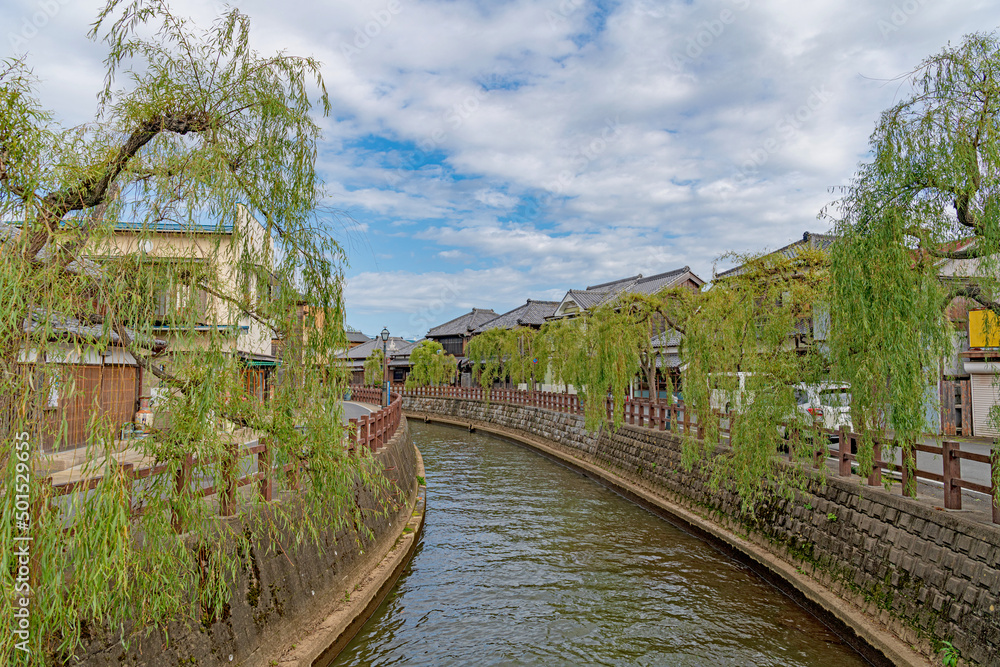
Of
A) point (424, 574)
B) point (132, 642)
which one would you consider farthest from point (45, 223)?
point (424, 574)

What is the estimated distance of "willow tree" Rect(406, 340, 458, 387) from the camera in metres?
43.9

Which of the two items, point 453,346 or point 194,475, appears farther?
point 453,346

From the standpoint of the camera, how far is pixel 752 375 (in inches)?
412

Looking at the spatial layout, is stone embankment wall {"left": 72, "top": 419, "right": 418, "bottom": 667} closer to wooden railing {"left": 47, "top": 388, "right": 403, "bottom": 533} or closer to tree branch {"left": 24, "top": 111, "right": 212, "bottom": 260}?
wooden railing {"left": 47, "top": 388, "right": 403, "bottom": 533}

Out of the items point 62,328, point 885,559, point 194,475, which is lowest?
point 885,559

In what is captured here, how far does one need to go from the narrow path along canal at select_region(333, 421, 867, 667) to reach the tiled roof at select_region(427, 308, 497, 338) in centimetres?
3642

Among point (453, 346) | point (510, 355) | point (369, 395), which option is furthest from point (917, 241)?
point (453, 346)

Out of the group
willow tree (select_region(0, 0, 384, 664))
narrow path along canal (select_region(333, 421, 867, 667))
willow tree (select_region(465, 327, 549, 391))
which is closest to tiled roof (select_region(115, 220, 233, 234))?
willow tree (select_region(0, 0, 384, 664))

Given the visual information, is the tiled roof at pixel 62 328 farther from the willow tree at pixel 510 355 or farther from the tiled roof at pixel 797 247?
→ the willow tree at pixel 510 355

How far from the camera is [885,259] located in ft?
24.6

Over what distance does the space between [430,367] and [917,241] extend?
38.3 metres

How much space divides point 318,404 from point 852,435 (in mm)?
8074

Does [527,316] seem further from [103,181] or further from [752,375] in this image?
[103,181]

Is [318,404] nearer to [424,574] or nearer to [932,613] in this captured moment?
[424,574]
